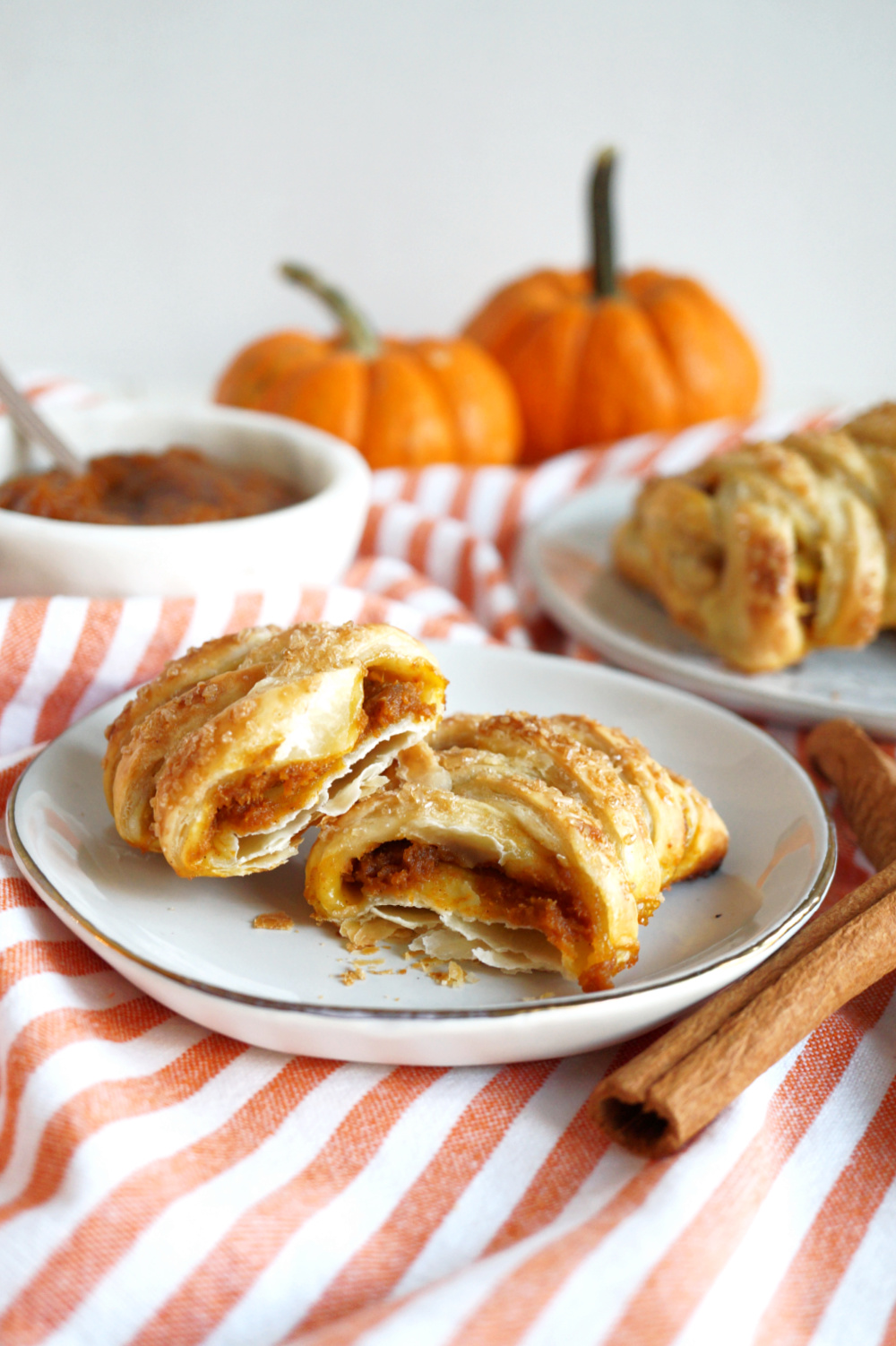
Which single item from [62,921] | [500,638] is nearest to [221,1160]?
[62,921]

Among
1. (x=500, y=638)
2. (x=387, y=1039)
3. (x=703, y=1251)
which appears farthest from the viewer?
(x=500, y=638)

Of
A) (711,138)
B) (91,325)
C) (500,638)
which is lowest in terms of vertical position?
(500,638)

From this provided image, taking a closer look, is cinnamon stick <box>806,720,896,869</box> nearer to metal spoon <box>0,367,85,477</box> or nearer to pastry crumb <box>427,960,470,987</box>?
pastry crumb <box>427,960,470,987</box>

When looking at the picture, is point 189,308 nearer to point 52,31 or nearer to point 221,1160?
point 52,31

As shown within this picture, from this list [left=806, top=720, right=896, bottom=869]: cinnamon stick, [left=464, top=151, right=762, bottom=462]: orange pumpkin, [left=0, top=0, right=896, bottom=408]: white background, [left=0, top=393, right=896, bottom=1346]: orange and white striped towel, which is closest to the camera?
[left=0, top=393, right=896, bottom=1346]: orange and white striped towel

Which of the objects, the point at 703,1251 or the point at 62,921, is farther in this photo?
the point at 62,921

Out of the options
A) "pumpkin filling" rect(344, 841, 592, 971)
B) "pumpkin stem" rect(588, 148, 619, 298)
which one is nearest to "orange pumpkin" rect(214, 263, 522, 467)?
"pumpkin stem" rect(588, 148, 619, 298)

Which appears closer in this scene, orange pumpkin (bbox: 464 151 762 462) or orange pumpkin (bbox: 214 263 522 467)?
A: orange pumpkin (bbox: 214 263 522 467)
